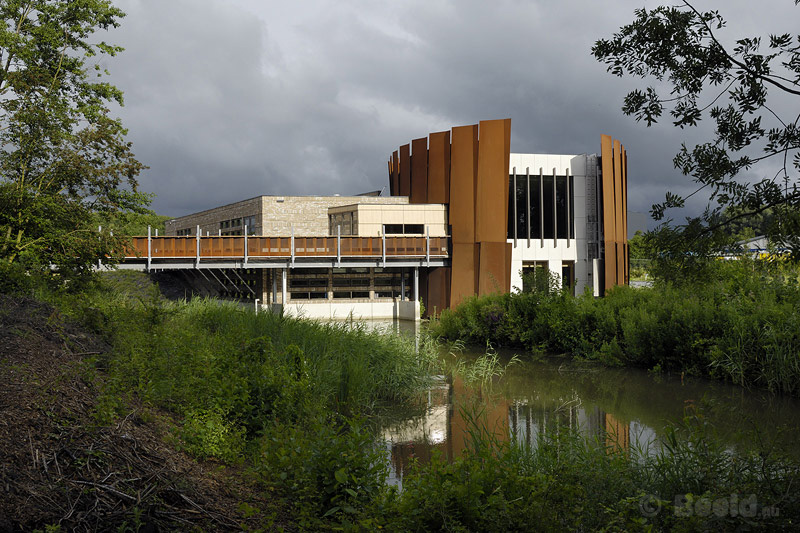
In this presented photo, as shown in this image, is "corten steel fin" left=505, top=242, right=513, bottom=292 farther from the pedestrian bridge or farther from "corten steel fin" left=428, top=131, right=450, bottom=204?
"corten steel fin" left=428, top=131, right=450, bottom=204

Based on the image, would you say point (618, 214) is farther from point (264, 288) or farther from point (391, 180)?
point (264, 288)

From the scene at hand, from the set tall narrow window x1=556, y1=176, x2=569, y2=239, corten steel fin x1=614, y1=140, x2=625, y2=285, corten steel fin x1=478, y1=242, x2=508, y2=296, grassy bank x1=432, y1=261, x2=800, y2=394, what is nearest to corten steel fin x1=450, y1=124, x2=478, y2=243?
corten steel fin x1=478, y1=242, x2=508, y2=296

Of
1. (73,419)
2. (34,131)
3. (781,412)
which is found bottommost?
(781,412)

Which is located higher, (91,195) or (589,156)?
(589,156)

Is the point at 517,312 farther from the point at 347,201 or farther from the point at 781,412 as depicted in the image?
the point at 347,201

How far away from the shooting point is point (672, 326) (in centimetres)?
1588

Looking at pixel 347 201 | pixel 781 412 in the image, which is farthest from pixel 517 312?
pixel 347 201

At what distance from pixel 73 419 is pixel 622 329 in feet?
48.3

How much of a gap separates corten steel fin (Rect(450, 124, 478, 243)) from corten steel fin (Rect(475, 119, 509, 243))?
1.02ft

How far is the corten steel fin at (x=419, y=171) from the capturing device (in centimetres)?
3706

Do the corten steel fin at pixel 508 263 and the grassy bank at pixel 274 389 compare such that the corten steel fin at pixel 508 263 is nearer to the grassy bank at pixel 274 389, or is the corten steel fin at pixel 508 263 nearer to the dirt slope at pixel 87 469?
the grassy bank at pixel 274 389

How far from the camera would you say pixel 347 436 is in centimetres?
647

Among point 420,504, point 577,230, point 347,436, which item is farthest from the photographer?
point 577,230

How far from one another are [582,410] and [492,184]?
24205 mm
